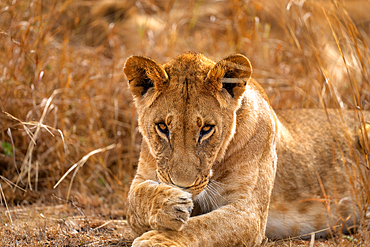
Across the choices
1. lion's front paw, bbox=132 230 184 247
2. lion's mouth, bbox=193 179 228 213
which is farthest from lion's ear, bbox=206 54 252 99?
lion's front paw, bbox=132 230 184 247

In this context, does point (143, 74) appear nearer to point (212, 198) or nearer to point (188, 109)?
point (188, 109)

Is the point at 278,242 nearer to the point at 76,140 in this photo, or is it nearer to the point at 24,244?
the point at 24,244

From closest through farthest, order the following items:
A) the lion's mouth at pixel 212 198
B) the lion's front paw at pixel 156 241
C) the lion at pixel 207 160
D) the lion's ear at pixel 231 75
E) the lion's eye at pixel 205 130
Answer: the lion's front paw at pixel 156 241 < the lion at pixel 207 160 < the lion's eye at pixel 205 130 < the lion's ear at pixel 231 75 < the lion's mouth at pixel 212 198

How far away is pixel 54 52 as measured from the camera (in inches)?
250

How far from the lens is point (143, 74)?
328 cm

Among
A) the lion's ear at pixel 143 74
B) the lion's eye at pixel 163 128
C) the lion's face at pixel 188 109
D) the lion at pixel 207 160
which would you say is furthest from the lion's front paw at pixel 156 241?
the lion's ear at pixel 143 74

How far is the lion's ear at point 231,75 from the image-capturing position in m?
3.07

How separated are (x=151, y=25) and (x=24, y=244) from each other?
6.66 meters

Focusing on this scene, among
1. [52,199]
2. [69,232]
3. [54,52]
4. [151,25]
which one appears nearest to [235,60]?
[69,232]

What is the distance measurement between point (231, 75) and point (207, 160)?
66 cm

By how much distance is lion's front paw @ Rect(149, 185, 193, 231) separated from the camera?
2.73m

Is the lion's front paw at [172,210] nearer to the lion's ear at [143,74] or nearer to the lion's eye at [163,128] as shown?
the lion's eye at [163,128]

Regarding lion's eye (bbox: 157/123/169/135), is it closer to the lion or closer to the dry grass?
the lion

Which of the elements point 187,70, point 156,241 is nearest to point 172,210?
point 156,241
